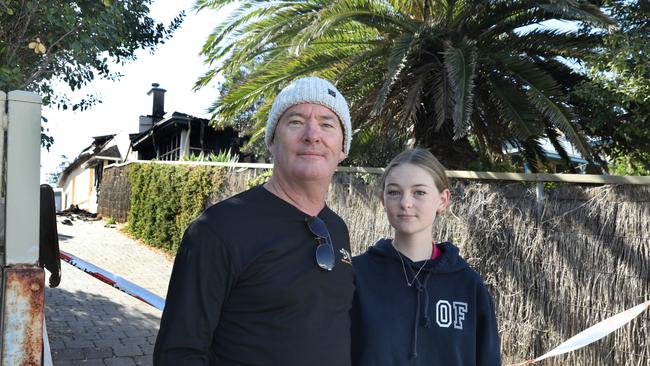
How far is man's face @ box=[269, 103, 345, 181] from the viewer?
1.82 m

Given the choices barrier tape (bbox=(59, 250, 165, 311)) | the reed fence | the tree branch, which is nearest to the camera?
barrier tape (bbox=(59, 250, 165, 311))

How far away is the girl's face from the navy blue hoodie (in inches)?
7.3

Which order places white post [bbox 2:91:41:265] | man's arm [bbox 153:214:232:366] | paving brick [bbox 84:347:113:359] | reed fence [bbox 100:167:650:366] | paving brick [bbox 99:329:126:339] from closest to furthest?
white post [bbox 2:91:41:265]
man's arm [bbox 153:214:232:366]
reed fence [bbox 100:167:650:366]
paving brick [bbox 84:347:113:359]
paving brick [bbox 99:329:126:339]

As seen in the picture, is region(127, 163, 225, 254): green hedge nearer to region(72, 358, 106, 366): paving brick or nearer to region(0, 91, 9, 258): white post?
region(72, 358, 106, 366): paving brick

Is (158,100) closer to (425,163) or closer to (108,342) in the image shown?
(108,342)

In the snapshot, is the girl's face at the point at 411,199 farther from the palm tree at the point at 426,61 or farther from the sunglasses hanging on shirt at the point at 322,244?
the palm tree at the point at 426,61

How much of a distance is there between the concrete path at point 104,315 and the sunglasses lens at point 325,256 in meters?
4.91

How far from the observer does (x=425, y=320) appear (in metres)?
2.32

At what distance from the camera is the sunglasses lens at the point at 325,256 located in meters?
1.75

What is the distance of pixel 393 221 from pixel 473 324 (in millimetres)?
532

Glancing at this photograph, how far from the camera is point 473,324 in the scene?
2330 mm

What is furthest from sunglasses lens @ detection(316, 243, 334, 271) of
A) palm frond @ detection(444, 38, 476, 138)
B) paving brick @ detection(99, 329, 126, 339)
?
paving brick @ detection(99, 329, 126, 339)

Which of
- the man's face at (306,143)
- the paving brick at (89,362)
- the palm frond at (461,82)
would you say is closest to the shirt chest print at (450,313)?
the man's face at (306,143)

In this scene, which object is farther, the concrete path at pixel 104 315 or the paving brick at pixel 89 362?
the concrete path at pixel 104 315
